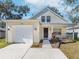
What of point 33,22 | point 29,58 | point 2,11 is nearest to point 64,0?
point 33,22

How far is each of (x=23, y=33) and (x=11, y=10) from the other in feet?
94.5

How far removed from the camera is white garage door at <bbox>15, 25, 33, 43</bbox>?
96.5 ft

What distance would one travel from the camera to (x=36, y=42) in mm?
28719

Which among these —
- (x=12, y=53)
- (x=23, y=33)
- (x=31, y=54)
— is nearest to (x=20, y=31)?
(x=23, y=33)

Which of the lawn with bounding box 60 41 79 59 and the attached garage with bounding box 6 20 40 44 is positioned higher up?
the attached garage with bounding box 6 20 40 44

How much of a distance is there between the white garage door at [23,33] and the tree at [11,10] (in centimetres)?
2666

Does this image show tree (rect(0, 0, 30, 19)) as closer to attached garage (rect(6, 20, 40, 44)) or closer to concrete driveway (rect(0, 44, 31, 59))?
attached garage (rect(6, 20, 40, 44))

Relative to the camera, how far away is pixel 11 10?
57.3m

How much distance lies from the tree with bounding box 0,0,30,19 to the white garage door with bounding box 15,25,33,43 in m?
26.7

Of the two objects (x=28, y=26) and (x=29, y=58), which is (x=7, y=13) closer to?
(x=28, y=26)

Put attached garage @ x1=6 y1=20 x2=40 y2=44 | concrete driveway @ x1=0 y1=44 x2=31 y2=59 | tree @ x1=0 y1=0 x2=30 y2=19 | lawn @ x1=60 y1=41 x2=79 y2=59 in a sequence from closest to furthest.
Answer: concrete driveway @ x1=0 y1=44 x2=31 y2=59 → lawn @ x1=60 y1=41 x2=79 y2=59 → attached garage @ x1=6 y1=20 x2=40 y2=44 → tree @ x1=0 y1=0 x2=30 y2=19

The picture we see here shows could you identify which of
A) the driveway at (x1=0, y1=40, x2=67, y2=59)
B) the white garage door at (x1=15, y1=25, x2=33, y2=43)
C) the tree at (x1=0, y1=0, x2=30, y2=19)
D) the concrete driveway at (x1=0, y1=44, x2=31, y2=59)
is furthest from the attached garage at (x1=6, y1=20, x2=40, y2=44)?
the tree at (x1=0, y1=0, x2=30, y2=19)

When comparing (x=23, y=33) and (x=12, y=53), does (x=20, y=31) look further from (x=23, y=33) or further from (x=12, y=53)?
(x=12, y=53)

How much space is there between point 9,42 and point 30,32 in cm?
317
